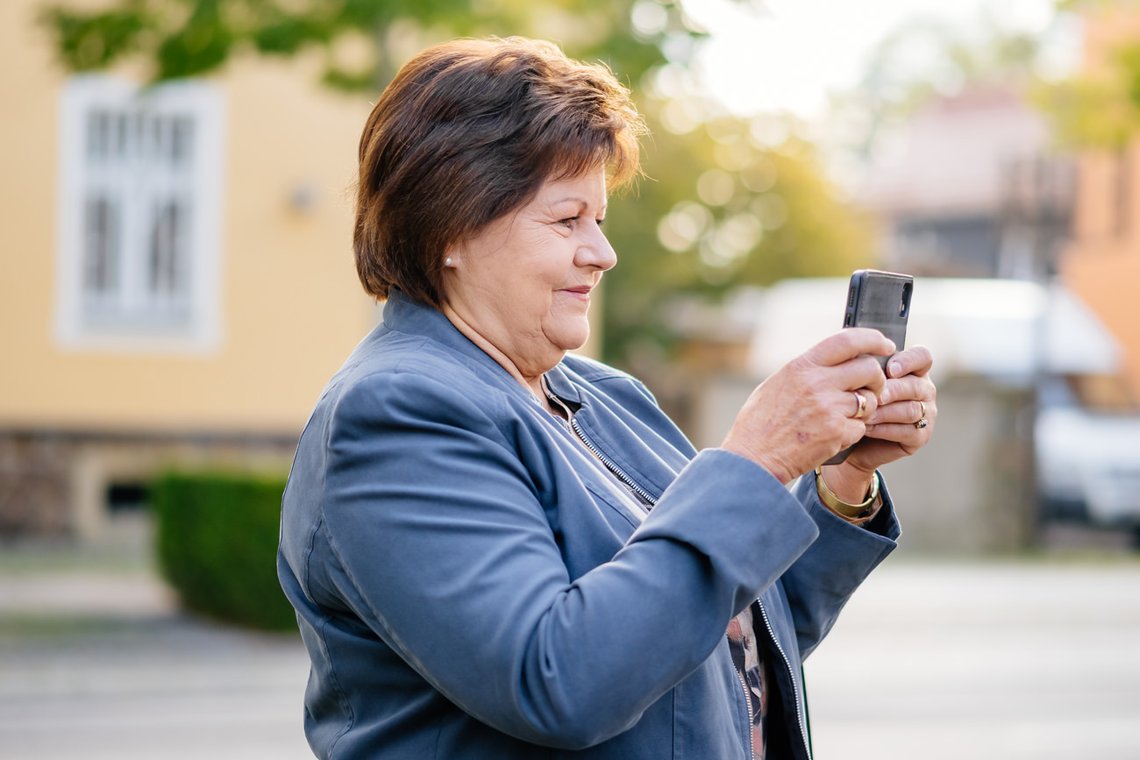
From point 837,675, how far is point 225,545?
12.5 ft

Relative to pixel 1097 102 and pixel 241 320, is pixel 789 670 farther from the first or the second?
pixel 1097 102

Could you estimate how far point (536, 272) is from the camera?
2033mm

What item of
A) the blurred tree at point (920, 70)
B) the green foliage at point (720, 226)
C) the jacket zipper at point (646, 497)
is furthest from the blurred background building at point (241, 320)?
the blurred tree at point (920, 70)

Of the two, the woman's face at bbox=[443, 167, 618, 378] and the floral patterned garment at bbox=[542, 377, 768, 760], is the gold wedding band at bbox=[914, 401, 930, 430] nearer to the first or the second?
the floral patterned garment at bbox=[542, 377, 768, 760]

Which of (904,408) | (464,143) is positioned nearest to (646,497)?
(904,408)

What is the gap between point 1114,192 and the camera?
26.7 meters

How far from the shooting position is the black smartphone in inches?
81.3

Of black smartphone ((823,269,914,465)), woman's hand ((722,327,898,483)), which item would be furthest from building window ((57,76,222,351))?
woman's hand ((722,327,898,483))

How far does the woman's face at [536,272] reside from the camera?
6.63 ft

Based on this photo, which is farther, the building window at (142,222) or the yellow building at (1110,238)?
the yellow building at (1110,238)

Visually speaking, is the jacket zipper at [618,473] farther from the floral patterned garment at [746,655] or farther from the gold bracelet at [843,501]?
the gold bracelet at [843,501]

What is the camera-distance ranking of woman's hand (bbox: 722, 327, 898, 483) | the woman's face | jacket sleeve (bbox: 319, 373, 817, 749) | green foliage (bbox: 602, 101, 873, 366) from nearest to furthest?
1. jacket sleeve (bbox: 319, 373, 817, 749)
2. woman's hand (bbox: 722, 327, 898, 483)
3. the woman's face
4. green foliage (bbox: 602, 101, 873, 366)

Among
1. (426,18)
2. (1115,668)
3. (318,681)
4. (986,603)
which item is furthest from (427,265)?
(986,603)

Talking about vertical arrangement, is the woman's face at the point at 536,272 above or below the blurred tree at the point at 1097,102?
below
